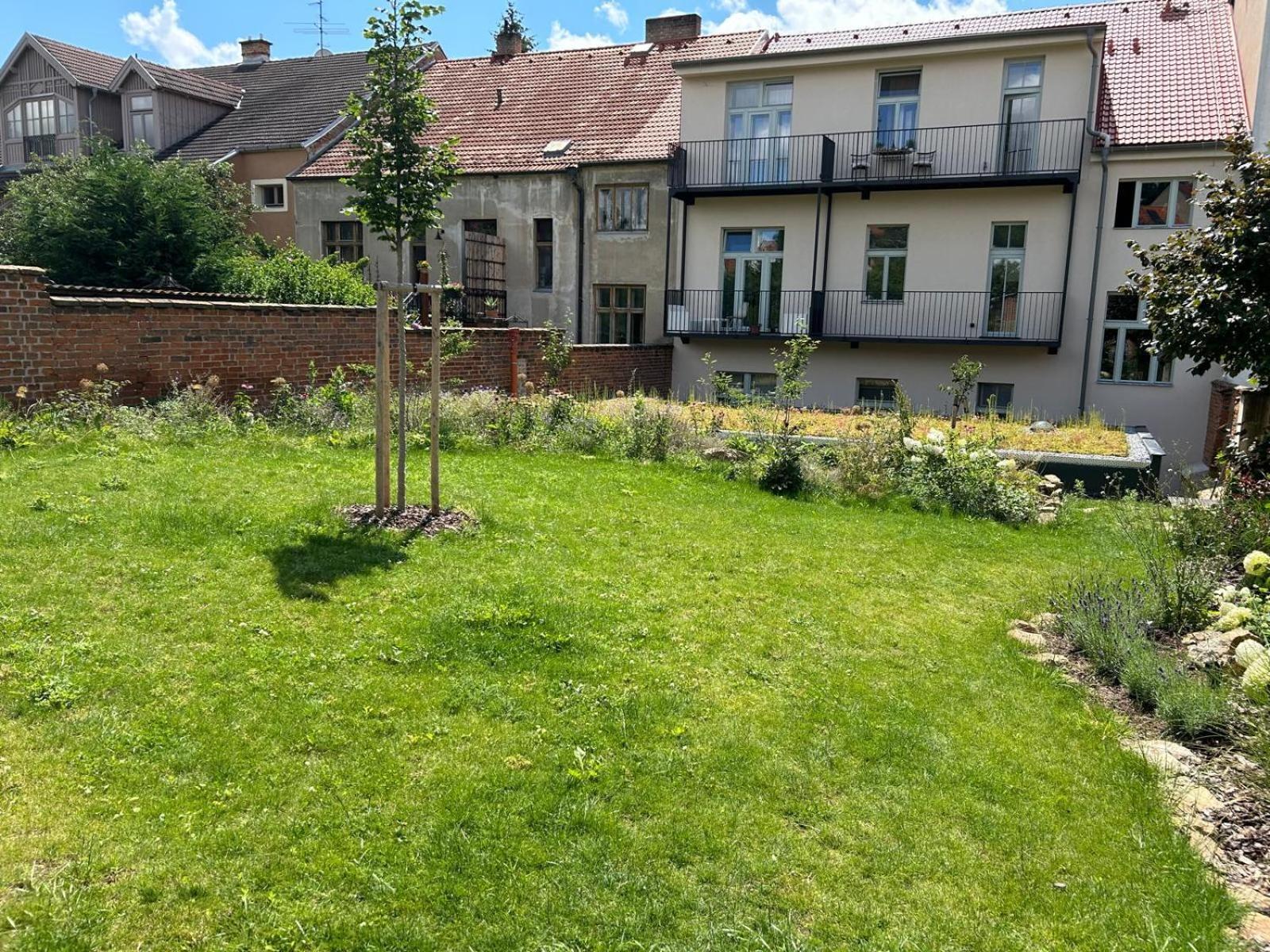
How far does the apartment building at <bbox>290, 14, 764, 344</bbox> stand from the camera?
23.3 m

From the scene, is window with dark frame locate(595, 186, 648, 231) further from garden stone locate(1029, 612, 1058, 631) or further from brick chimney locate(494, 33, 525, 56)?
garden stone locate(1029, 612, 1058, 631)

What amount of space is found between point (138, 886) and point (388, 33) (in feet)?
28.0

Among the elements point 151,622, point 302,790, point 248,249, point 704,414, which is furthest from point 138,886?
point 248,249

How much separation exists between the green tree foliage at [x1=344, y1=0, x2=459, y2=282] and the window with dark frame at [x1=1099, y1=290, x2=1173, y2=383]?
14847 millimetres

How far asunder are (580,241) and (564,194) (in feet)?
4.29

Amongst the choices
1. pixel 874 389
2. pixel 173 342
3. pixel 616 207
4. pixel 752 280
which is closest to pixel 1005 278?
pixel 874 389

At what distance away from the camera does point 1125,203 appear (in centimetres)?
1844

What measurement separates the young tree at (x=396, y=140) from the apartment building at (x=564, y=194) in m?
13.3

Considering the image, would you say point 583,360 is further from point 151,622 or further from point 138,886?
point 138,886

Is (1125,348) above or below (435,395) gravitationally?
above

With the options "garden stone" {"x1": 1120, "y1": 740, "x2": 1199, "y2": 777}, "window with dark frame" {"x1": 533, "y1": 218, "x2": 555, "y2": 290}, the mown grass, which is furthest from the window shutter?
"garden stone" {"x1": 1120, "y1": 740, "x2": 1199, "y2": 777}

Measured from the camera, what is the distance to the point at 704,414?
43.4ft

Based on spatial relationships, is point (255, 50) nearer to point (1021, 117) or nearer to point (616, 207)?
point (616, 207)

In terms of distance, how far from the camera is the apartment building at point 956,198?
18.4m
